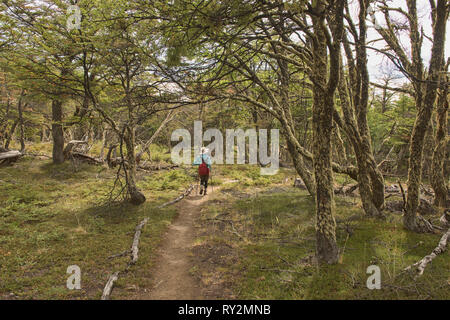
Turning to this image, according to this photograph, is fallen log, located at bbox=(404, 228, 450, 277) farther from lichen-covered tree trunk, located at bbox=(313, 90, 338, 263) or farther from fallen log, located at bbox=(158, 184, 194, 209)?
fallen log, located at bbox=(158, 184, 194, 209)

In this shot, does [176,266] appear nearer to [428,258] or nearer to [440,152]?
[428,258]

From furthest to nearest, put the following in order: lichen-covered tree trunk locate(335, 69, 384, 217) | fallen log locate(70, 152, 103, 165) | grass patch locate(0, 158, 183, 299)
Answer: fallen log locate(70, 152, 103, 165), lichen-covered tree trunk locate(335, 69, 384, 217), grass patch locate(0, 158, 183, 299)

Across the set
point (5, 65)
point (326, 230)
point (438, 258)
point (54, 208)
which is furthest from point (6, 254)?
point (5, 65)

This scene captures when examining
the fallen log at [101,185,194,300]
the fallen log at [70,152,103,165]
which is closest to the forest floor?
the fallen log at [101,185,194,300]

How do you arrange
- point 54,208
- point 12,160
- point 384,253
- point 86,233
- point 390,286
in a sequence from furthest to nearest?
point 12,160, point 54,208, point 86,233, point 384,253, point 390,286

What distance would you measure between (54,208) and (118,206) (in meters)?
2.34

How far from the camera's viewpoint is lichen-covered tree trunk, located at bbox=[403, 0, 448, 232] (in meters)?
6.12

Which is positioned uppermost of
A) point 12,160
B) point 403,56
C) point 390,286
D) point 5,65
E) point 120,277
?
point 5,65

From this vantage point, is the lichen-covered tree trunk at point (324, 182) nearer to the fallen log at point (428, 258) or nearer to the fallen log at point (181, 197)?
the fallen log at point (428, 258)

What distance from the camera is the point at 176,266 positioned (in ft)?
20.0

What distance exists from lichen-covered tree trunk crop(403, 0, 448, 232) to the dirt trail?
19.8ft

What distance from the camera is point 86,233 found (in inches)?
296

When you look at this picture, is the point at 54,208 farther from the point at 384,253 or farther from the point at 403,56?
the point at 403,56

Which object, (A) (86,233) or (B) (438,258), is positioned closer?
(B) (438,258)
